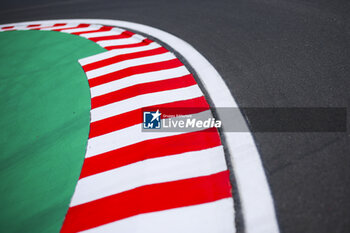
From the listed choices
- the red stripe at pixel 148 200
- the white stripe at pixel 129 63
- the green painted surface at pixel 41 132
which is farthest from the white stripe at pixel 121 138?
the white stripe at pixel 129 63

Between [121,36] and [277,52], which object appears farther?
[121,36]

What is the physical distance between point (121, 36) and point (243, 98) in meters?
3.26

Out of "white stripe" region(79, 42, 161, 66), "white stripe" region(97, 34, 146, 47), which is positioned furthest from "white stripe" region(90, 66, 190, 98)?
"white stripe" region(97, 34, 146, 47)

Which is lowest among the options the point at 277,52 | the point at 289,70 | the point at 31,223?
the point at 31,223

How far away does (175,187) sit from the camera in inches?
78.0

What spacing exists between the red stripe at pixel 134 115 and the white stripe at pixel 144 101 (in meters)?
0.07

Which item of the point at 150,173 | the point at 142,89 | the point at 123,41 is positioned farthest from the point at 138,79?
the point at 150,173

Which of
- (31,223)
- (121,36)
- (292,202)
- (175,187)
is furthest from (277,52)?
(31,223)

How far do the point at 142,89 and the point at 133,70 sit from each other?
0.61 m

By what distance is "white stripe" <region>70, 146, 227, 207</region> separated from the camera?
206cm

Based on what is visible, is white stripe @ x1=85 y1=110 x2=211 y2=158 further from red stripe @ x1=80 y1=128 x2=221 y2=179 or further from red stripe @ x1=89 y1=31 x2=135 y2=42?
red stripe @ x1=89 y1=31 x2=135 y2=42

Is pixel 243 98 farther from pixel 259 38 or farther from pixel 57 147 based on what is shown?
pixel 57 147

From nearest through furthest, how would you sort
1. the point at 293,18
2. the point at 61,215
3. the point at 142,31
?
the point at 61,215, the point at 293,18, the point at 142,31

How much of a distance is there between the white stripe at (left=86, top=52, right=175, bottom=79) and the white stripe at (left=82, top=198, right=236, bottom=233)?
2579 mm
